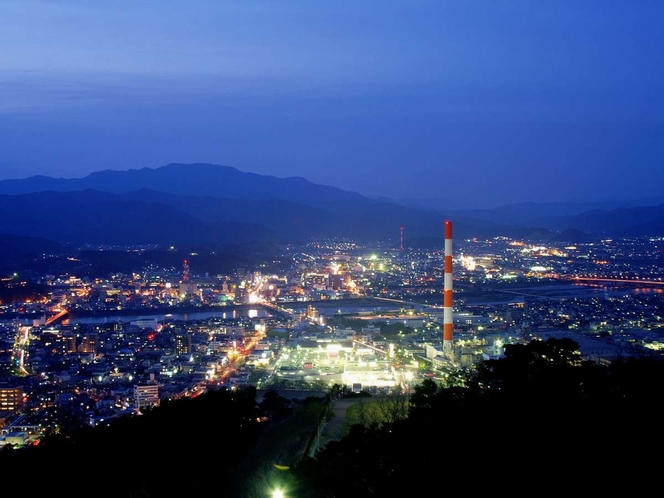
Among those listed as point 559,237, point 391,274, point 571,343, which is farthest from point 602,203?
point 571,343

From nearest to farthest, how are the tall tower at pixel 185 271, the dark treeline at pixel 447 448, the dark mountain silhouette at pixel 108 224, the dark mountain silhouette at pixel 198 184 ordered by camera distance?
the dark treeline at pixel 447 448 → the tall tower at pixel 185 271 → the dark mountain silhouette at pixel 108 224 → the dark mountain silhouette at pixel 198 184

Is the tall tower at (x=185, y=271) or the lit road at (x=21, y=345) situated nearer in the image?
the lit road at (x=21, y=345)

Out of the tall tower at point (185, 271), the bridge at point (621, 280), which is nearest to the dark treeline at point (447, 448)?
the bridge at point (621, 280)

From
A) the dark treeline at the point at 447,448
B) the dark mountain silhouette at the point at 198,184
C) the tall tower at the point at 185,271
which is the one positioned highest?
the dark mountain silhouette at the point at 198,184

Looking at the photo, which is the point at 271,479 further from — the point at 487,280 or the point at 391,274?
the point at 391,274

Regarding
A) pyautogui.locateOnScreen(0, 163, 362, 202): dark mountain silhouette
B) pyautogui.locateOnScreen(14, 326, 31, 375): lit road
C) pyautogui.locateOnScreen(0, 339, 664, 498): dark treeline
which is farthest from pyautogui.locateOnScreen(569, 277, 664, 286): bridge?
pyautogui.locateOnScreen(0, 163, 362, 202): dark mountain silhouette

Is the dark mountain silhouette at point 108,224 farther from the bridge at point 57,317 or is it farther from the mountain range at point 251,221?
the bridge at point 57,317

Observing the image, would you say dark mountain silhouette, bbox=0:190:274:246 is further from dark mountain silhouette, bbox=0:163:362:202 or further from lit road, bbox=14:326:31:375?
lit road, bbox=14:326:31:375

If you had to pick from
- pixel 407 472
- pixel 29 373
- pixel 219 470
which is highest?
pixel 407 472
